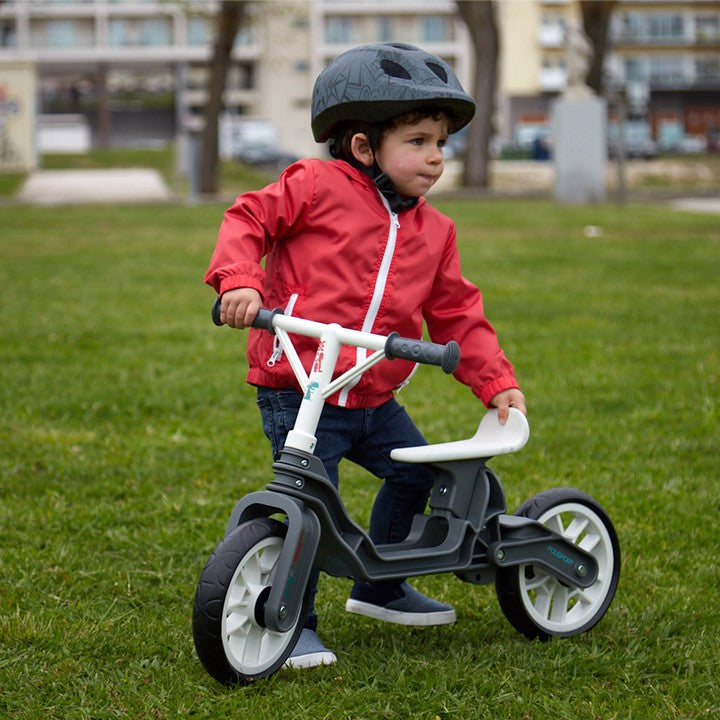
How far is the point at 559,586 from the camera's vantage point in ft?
10.9

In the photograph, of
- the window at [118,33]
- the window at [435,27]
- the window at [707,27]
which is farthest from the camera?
the window at [707,27]

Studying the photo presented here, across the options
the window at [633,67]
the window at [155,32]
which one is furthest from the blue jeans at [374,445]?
the window at [633,67]

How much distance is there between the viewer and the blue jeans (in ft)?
10.0

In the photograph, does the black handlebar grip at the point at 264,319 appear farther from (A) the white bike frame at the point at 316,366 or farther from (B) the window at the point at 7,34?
(B) the window at the point at 7,34

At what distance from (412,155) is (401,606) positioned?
1126mm

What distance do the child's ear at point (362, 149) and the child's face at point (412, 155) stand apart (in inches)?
1.3

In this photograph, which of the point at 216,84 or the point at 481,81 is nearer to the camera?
the point at 481,81

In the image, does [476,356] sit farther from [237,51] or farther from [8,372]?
[237,51]

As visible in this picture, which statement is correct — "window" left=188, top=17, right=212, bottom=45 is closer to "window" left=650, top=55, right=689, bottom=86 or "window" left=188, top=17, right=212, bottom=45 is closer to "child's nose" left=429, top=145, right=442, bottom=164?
"window" left=650, top=55, right=689, bottom=86

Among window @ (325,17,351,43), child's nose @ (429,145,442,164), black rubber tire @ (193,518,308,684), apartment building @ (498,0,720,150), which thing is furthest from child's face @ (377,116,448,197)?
apartment building @ (498,0,720,150)

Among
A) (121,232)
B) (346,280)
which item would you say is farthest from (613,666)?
(121,232)

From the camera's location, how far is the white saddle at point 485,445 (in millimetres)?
2977

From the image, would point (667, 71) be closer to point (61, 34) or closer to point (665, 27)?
point (665, 27)

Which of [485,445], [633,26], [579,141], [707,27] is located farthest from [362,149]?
[707,27]
